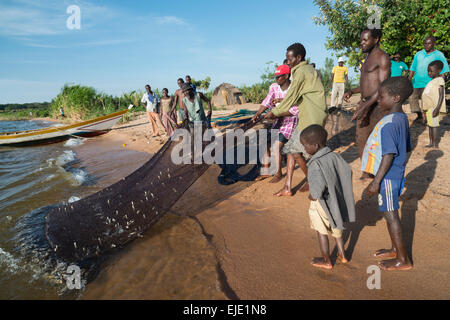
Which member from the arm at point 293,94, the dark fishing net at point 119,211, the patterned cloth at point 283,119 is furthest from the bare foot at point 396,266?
the dark fishing net at point 119,211

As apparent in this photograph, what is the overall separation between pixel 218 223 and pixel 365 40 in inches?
117

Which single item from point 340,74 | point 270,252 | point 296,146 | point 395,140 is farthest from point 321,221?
point 340,74

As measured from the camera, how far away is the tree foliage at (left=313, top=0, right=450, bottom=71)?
6.81 metres

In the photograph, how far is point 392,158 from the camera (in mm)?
1966

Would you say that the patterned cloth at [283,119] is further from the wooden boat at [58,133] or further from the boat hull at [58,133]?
the boat hull at [58,133]

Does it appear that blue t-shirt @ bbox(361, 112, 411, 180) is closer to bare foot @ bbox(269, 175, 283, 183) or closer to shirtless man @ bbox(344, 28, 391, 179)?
shirtless man @ bbox(344, 28, 391, 179)

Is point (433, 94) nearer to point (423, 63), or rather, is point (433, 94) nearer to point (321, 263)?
point (423, 63)

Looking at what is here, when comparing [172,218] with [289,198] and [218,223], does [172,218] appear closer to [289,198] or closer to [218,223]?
[218,223]

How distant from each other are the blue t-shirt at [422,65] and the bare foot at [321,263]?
16.6 ft

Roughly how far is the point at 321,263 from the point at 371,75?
252 cm

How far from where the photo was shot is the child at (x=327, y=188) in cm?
197

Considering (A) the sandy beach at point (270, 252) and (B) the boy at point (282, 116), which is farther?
(B) the boy at point (282, 116)

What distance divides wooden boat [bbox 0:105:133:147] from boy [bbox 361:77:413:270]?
1074 cm
